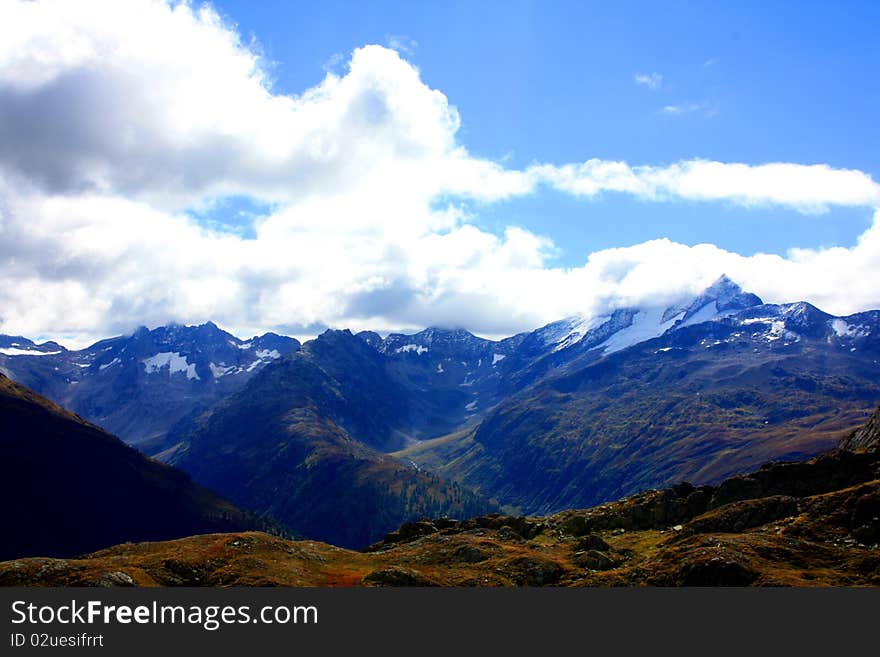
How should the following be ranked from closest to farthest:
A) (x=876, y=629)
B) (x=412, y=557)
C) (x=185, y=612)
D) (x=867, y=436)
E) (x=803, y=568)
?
(x=876, y=629) < (x=185, y=612) < (x=803, y=568) < (x=412, y=557) < (x=867, y=436)

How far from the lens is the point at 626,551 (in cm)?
8338

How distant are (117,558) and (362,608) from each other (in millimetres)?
43600

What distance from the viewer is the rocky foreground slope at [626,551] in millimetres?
65500

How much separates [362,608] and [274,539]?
139ft

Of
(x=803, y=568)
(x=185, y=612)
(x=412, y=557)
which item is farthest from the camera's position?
(x=412, y=557)

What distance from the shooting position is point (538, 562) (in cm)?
7762

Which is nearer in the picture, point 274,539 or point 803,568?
point 803,568

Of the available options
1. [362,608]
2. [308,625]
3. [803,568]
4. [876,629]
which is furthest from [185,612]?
[803,568]

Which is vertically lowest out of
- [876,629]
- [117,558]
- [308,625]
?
[876,629]

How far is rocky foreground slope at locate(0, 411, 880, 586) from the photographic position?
65.5 metres

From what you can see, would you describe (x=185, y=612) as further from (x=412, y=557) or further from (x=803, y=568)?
(x=803, y=568)

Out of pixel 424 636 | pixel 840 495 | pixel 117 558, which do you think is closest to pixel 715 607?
pixel 424 636

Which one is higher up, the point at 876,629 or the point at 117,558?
the point at 117,558

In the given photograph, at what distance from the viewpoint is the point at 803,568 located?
6569 centimetres
